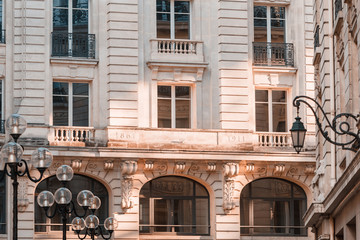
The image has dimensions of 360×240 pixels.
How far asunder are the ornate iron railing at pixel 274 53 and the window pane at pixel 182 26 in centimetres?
279

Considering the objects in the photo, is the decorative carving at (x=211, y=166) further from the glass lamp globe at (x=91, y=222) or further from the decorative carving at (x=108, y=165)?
the glass lamp globe at (x=91, y=222)

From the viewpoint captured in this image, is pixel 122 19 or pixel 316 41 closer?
pixel 316 41

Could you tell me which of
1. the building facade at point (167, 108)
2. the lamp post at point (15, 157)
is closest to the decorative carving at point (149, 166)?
the building facade at point (167, 108)

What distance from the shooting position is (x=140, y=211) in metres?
44.2

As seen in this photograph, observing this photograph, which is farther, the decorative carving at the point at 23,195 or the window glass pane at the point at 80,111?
the window glass pane at the point at 80,111

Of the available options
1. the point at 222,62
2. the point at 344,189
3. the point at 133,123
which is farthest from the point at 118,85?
the point at 344,189

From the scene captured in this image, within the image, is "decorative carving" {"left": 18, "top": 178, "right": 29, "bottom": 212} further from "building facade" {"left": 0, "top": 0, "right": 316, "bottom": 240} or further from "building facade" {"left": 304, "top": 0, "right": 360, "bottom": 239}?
"building facade" {"left": 304, "top": 0, "right": 360, "bottom": 239}

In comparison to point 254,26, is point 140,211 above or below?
below

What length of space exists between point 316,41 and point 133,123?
13.0 m

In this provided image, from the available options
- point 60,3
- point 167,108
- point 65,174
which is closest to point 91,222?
point 65,174

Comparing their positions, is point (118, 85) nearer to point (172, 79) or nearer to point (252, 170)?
point (172, 79)

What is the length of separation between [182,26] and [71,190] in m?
7.91

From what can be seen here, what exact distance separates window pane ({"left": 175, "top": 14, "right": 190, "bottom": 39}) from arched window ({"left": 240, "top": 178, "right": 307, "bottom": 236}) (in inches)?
258

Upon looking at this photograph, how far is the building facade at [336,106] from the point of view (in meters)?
24.0
